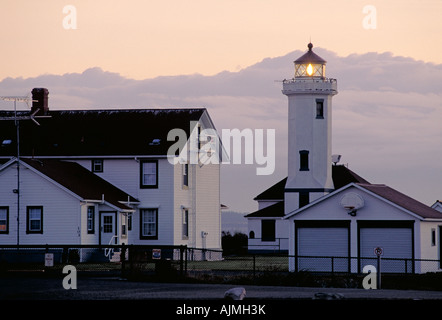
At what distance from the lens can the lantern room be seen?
6519 centimetres

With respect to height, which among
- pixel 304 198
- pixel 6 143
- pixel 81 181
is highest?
pixel 6 143

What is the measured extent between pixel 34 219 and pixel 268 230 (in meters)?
28.5

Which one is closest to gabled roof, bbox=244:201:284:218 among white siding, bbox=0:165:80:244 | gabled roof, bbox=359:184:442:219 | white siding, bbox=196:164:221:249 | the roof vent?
white siding, bbox=196:164:221:249

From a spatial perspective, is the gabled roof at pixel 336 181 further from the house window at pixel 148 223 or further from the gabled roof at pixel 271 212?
the house window at pixel 148 223

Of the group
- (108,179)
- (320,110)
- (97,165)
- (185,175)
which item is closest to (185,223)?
(185,175)

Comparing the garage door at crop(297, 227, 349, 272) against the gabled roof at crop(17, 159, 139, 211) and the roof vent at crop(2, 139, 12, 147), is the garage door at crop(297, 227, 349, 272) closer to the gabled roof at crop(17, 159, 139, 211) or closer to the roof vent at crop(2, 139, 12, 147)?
the gabled roof at crop(17, 159, 139, 211)

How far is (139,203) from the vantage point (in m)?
58.0

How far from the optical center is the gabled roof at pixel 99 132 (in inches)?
2309

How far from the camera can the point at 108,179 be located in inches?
2299

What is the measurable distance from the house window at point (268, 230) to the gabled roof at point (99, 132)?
19.3 metres
